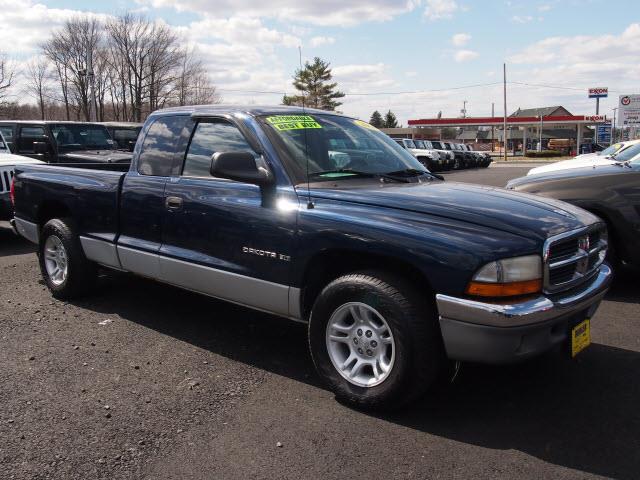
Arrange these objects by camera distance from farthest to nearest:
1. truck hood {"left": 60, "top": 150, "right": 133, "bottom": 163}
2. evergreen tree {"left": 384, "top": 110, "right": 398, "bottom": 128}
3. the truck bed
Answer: evergreen tree {"left": 384, "top": 110, "right": 398, "bottom": 128}
truck hood {"left": 60, "top": 150, "right": 133, "bottom": 163}
the truck bed

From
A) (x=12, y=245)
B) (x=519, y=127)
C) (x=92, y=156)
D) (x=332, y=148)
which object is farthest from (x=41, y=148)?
(x=519, y=127)

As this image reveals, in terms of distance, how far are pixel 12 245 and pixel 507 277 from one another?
318 inches

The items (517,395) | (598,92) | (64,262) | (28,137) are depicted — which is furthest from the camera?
(598,92)

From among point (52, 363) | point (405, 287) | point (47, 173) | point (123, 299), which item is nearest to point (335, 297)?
point (405, 287)

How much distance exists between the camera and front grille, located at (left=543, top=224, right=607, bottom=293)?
3078 millimetres

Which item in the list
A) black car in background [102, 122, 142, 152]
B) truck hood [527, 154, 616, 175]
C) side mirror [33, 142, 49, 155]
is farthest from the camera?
black car in background [102, 122, 142, 152]

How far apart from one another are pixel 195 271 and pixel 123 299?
1840 millimetres

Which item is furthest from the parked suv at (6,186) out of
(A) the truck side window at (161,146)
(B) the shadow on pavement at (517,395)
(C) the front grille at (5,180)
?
(A) the truck side window at (161,146)

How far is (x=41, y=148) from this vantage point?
11703 mm

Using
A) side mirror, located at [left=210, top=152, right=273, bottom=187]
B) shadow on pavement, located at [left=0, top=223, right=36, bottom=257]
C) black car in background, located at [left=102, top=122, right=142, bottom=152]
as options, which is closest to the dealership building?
black car in background, located at [left=102, top=122, right=142, bottom=152]

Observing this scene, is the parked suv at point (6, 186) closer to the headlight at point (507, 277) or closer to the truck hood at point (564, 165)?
the headlight at point (507, 277)

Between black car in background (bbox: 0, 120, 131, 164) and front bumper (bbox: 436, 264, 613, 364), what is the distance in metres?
10.1

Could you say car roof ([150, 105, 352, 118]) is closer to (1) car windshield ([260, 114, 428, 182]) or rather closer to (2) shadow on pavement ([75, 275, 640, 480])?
(1) car windshield ([260, 114, 428, 182])

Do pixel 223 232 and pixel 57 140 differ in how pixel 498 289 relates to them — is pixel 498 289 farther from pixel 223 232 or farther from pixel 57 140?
pixel 57 140
